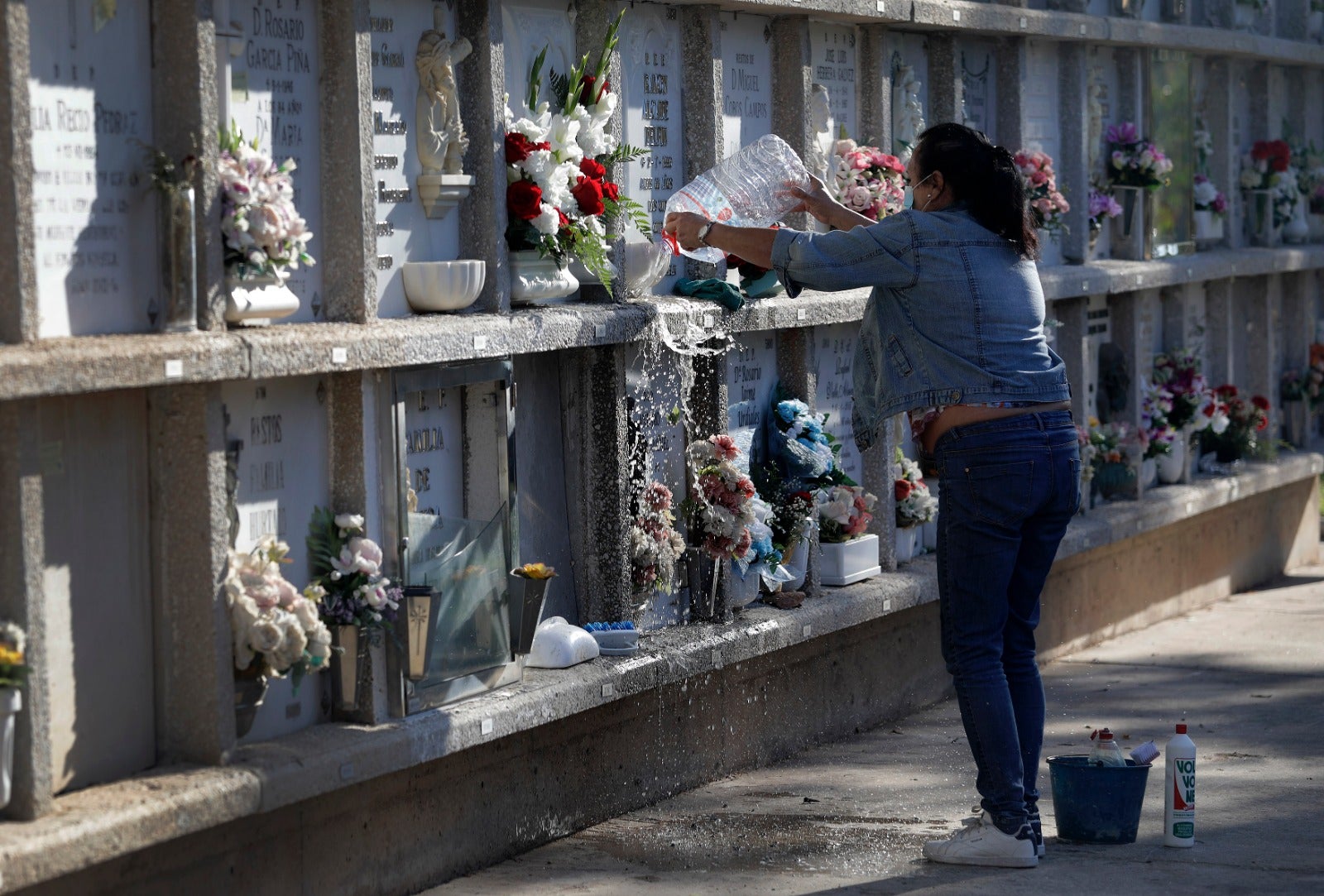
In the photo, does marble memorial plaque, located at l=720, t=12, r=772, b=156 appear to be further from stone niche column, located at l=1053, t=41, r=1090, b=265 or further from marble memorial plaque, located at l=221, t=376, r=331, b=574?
stone niche column, located at l=1053, t=41, r=1090, b=265

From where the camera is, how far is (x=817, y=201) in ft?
17.2

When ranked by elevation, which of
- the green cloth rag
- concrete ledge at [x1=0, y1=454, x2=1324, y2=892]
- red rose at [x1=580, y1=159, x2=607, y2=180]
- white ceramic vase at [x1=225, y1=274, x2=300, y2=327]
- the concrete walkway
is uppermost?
red rose at [x1=580, y1=159, x2=607, y2=180]

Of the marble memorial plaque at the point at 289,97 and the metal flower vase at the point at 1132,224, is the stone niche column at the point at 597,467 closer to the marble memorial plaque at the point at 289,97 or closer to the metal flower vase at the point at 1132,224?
the marble memorial plaque at the point at 289,97

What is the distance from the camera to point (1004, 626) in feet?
15.5

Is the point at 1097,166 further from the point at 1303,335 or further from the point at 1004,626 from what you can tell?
the point at 1004,626

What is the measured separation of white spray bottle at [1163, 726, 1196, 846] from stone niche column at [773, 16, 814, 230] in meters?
2.35

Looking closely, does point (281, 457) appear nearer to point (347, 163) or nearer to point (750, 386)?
point (347, 163)

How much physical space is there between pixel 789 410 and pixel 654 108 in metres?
1.10

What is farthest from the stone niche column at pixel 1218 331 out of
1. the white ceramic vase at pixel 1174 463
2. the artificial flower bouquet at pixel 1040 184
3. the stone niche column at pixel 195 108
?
the stone niche column at pixel 195 108

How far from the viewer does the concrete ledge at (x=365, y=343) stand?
351cm

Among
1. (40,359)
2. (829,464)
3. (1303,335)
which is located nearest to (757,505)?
(829,464)

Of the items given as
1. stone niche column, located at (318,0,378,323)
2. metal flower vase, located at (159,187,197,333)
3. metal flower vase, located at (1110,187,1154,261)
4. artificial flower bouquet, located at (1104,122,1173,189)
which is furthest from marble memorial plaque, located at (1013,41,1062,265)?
metal flower vase, located at (159,187,197,333)

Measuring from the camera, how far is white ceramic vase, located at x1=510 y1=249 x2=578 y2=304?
5074 millimetres

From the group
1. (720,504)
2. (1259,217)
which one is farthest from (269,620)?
(1259,217)
